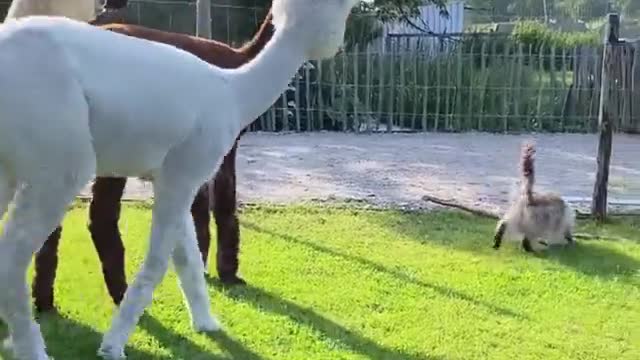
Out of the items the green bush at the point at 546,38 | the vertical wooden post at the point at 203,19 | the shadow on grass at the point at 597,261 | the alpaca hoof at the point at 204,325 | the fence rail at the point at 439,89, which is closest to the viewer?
the alpaca hoof at the point at 204,325

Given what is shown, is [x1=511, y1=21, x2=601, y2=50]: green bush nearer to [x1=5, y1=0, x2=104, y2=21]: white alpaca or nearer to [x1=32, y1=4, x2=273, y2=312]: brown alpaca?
[x1=32, y1=4, x2=273, y2=312]: brown alpaca

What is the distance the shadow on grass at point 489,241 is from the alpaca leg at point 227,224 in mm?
1903

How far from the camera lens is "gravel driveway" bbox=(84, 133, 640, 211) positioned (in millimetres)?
9812

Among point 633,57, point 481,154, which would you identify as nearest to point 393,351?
point 481,154

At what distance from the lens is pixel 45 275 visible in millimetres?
5398

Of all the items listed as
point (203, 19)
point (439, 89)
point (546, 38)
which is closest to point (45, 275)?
point (203, 19)

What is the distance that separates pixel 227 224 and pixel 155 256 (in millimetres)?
1627

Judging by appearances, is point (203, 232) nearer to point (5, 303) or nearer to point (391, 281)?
point (391, 281)

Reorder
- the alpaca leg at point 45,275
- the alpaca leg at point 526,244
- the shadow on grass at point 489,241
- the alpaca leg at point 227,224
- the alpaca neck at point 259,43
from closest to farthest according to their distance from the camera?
the alpaca leg at point 45,275 → the alpaca neck at point 259,43 → the alpaca leg at point 227,224 → the shadow on grass at point 489,241 → the alpaca leg at point 526,244

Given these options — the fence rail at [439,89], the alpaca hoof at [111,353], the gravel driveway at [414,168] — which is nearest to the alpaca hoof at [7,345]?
the alpaca hoof at [111,353]

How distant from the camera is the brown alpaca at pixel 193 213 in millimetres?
5293

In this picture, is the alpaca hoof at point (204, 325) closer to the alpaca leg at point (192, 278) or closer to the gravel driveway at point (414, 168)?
the alpaca leg at point (192, 278)

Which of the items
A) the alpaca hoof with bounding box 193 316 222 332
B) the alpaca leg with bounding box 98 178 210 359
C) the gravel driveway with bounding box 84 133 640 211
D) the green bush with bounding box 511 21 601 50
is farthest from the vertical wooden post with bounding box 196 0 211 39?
the green bush with bounding box 511 21 601 50

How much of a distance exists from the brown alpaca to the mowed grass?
0.16 metres
